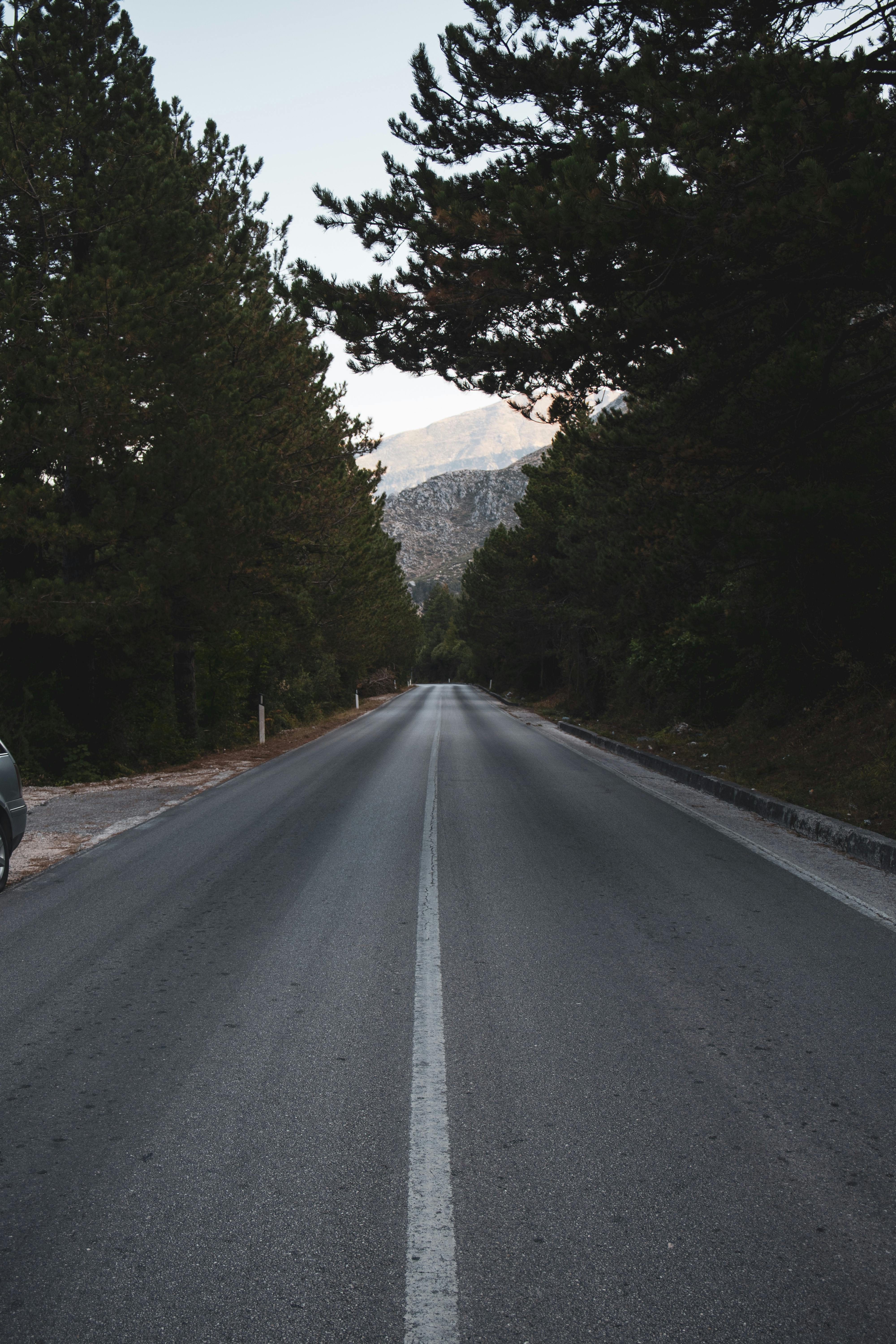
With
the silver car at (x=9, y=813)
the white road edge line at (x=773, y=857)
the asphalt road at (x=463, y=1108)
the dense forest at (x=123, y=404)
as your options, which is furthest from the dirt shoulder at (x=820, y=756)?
the dense forest at (x=123, y=404)

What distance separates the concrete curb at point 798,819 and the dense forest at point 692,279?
10.3ft

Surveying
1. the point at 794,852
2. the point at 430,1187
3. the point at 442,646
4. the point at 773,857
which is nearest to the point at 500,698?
the point at 794,852

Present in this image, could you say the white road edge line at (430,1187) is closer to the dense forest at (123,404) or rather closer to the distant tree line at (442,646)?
the dense forest at (123,404)

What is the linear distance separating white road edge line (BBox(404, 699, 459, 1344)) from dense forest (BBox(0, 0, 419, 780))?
8800 millimetres

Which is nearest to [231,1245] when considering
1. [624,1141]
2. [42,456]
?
[624,1141]

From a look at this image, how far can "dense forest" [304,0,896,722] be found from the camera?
701 centimetres

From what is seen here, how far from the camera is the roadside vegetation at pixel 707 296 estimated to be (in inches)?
277

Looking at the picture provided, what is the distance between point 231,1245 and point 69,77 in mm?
15973

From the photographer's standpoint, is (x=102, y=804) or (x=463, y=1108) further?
(x=102, y=804)

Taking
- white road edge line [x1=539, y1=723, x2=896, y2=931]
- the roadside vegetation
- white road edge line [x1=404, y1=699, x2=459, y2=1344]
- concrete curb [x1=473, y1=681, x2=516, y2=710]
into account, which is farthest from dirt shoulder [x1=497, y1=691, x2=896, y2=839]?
concrete curb [x1=473, y1=681, x2=516, y2=710]

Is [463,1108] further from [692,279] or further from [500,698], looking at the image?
[500,698]

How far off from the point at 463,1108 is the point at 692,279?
7287mm

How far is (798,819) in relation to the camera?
383 inches

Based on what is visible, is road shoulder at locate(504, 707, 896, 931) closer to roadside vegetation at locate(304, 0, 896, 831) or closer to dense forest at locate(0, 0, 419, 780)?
roadside vegetation at locate(304, 0, 896, 831)
